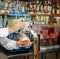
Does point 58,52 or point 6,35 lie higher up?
point 6,35

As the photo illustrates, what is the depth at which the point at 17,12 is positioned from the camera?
5.62 ft

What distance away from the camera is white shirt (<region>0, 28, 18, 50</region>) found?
1387 millimetres

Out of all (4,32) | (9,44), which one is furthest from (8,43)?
(4,32)

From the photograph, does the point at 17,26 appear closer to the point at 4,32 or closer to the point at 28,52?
the point at 4,32

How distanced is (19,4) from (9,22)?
10.1 inches

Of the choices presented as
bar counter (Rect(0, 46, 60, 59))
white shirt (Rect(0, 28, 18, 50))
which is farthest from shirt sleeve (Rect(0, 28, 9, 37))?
bar counter (Rect(0, 46, 60, 59))

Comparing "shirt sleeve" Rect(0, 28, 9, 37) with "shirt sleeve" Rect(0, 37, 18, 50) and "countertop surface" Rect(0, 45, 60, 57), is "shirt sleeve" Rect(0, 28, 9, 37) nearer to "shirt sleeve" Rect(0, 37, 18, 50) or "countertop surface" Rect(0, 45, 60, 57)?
"shirt sleeve" Rect(0, 37, 18, 50)

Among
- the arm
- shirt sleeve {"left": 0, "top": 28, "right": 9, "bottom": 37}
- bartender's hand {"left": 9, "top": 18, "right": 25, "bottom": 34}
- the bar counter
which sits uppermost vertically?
bartender's hand {"left": 9, "top": 18, "right": 25, "bottom": 34}

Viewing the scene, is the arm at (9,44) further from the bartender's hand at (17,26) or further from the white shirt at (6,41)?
the bartender's hand at (17,26)

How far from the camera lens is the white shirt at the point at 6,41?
1387 mm

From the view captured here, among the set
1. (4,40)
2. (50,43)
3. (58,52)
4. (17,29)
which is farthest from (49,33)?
(4,40)

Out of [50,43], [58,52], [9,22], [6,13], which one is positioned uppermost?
[6,13]

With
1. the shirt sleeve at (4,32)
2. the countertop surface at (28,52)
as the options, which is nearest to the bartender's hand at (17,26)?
the shirt sleeve at (4,32)

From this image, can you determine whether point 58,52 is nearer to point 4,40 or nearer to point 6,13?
point 4,40
